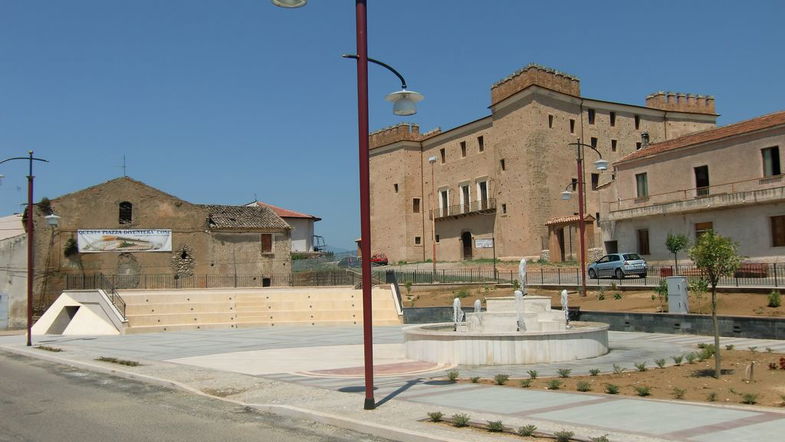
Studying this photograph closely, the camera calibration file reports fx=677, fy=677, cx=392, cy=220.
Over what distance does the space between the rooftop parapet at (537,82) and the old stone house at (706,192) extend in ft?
44.4

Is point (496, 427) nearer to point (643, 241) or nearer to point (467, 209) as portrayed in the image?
point (643, 241)

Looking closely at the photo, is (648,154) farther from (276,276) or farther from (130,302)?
(130,302)

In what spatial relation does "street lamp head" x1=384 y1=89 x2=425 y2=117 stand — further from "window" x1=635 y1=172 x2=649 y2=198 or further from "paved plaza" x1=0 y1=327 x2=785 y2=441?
"window" x1=635 y1=172 x2=649 y2=198

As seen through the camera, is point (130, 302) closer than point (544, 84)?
Yes

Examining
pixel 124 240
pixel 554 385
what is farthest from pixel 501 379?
pixel 124 240

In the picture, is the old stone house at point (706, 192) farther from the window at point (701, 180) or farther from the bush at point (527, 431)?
the bush at point (527, 431)

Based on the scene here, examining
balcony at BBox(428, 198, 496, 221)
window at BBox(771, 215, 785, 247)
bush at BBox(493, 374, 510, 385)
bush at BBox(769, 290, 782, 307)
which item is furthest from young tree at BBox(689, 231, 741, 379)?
balcony at BBox(428, 198, 496, 221)

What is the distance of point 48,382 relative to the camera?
13719 millimetres

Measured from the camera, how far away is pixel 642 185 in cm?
4325

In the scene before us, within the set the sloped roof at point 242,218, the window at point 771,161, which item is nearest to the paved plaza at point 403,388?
the window at point 771,161

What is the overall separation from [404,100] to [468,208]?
53650mm

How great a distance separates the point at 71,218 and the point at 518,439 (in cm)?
4057

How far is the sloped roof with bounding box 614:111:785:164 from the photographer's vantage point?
35.7 meters

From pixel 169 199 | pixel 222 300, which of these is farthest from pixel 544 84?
pixel 222 300
